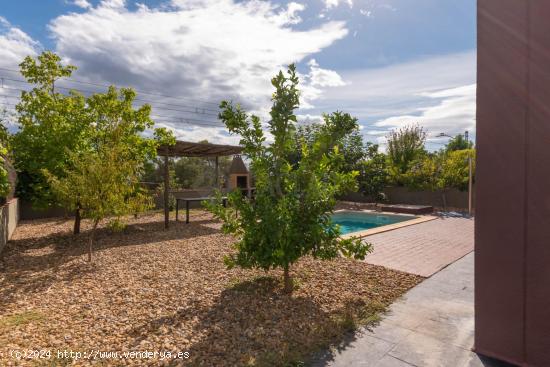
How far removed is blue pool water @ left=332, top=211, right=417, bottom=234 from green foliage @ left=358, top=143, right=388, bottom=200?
393 centimetres

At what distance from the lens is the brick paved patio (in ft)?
19.0

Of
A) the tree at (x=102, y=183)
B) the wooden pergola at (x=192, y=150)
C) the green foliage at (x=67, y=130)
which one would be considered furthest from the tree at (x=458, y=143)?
the tree at (x=102, y=183)

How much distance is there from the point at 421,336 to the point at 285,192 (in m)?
2.40

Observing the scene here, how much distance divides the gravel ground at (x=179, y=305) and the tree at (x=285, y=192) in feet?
2.34

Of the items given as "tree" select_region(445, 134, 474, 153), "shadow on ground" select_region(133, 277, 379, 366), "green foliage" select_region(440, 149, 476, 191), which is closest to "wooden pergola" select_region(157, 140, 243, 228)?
"shadow on ground" select_region(133, 277, 379, 366)

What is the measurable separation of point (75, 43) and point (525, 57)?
513 inches

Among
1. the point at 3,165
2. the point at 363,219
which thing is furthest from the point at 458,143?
the point at 3,165

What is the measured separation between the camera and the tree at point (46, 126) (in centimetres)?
825

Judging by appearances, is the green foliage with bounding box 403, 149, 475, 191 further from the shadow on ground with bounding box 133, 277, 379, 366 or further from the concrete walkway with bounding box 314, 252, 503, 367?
the shadow on ground with bounding box 133, 277, 379, 366

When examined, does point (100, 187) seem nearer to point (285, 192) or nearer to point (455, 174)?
point (285, 192)

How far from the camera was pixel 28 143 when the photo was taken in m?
8.88

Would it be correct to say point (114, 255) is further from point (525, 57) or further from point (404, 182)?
point (404, 182)

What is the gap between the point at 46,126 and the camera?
8609 mm

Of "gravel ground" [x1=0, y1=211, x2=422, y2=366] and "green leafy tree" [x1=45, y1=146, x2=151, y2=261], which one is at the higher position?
"green leafy tree" [x1=45, y1=146, x2=151, y2=261]
